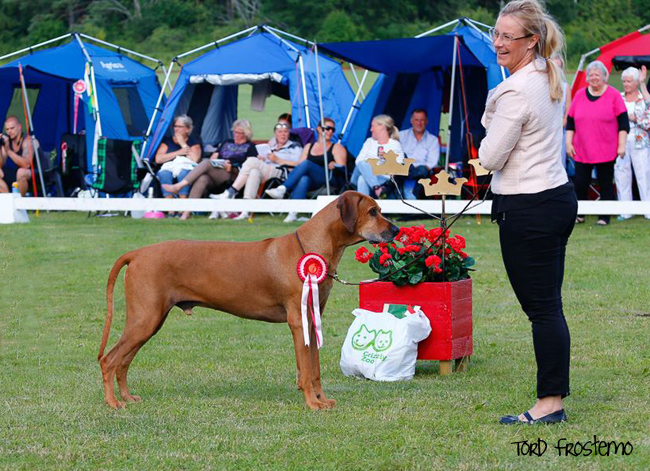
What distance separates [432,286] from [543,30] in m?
1.86

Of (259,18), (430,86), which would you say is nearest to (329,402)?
(430,86)

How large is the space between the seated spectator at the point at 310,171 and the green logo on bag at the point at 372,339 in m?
7.49

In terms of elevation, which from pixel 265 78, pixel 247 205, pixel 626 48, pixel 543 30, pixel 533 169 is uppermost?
pixel 543 30

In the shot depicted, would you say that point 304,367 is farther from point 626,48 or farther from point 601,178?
point 626,48

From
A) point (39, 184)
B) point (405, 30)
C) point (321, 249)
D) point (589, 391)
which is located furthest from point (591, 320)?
point (405, 30)

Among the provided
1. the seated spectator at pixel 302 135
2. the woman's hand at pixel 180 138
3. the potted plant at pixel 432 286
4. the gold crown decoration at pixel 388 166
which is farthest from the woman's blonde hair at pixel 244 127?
the gold crown decoration at pixel 388 166

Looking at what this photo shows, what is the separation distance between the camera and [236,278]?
5078 millimetres

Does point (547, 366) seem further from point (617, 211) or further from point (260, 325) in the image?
point (617, 211)

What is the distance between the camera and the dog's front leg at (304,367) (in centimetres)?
486

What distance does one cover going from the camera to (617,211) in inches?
433

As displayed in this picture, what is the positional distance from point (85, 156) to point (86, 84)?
1108 millimetres

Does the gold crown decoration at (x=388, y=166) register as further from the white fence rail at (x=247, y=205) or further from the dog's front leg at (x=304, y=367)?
the white fence rail at (x=247, y=205)

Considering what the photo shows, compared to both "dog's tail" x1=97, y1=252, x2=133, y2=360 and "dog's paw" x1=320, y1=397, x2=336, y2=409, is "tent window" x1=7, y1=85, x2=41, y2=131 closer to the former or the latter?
"dog's tail" x1=97, y1=252, x2=133, y2=360

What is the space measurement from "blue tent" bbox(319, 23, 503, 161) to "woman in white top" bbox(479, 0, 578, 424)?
9.06 meters
